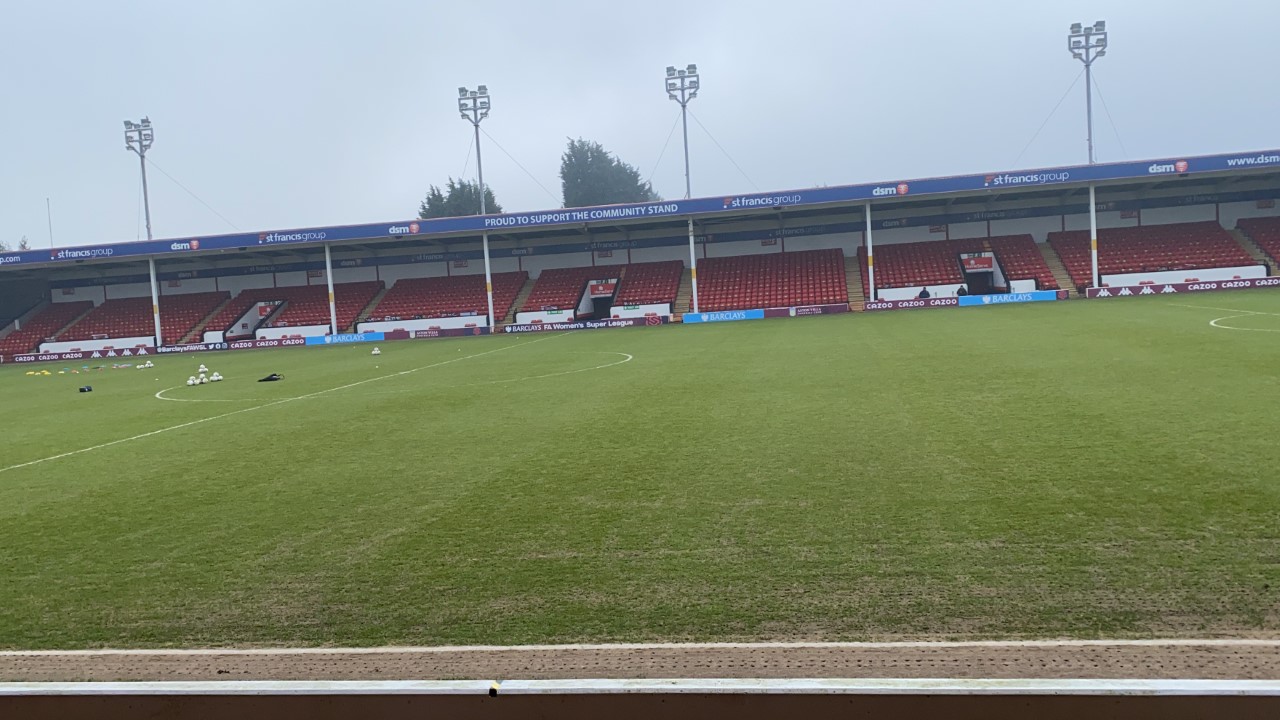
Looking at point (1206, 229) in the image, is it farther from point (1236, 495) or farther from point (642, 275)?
point (1236, 495)

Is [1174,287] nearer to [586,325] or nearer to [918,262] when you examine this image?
[918,262]

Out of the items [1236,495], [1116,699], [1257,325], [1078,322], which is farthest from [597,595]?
[1078,322]

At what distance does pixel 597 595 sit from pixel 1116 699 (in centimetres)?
298

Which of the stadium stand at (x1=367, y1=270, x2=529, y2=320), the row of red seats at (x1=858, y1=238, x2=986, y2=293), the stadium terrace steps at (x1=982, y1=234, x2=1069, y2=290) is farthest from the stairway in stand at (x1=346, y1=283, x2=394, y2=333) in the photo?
the stadium terrace steps at (x1=982, y1=234, x2=1069, y2=290)

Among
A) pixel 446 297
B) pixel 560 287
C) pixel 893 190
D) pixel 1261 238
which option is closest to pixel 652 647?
pixel 893 190

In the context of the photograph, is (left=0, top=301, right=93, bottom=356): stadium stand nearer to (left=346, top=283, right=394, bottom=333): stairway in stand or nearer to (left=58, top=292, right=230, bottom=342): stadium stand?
(left=58, top=292, right=230, bottom=342): stadium stand

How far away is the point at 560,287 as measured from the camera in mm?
43625

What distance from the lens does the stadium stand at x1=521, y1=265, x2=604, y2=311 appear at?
41656 millimetres

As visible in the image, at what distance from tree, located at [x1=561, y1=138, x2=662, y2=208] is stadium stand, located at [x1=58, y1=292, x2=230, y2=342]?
137 feet

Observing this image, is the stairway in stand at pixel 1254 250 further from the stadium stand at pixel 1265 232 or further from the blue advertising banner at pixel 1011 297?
the blue advertising banner at pixel 1011 297

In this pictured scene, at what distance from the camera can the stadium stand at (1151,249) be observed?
119 ft

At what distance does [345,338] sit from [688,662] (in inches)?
1579

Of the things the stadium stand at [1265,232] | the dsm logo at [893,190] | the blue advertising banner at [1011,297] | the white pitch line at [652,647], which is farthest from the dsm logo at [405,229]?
the stadium stand at [1265,232]

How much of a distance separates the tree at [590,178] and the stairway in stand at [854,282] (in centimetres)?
4355
